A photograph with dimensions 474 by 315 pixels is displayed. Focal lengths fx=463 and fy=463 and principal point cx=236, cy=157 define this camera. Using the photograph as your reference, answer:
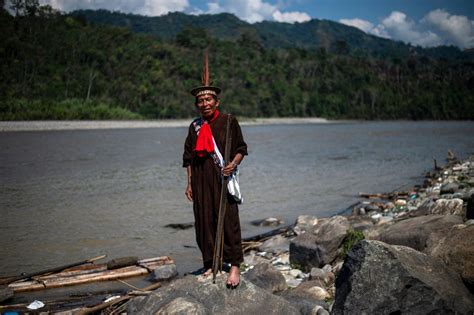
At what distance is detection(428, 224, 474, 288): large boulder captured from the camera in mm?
4219

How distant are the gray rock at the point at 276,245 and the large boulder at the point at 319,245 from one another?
4.06 feet

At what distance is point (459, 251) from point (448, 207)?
303 centimetres

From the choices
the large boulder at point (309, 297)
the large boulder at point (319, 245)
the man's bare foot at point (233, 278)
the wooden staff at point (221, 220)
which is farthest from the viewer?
the large boulder at point (319, 245)

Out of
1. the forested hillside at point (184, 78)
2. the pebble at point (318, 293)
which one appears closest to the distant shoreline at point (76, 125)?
the forested hillside at point (184, 78)

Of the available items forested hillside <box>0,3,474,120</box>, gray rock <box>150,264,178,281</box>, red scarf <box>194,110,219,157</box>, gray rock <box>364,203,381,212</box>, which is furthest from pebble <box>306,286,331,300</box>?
forested hillside <box>0,3,474,120</box>

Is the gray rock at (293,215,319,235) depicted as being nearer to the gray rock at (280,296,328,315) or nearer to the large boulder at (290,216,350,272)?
the large boulder at (290,216,350,272)

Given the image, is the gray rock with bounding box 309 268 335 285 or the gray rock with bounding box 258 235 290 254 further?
the gray rock with bounding box 258 235 290 254

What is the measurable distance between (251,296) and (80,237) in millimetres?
7414

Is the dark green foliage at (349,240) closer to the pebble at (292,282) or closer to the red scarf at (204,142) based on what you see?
the pebble at (292,282)

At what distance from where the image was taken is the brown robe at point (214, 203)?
481 cm

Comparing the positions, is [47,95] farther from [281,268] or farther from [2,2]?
[281,268]

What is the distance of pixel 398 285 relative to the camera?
394cm

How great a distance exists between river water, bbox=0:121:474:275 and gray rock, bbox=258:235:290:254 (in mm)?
1374

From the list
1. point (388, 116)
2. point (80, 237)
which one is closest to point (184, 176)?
point (80, 237)
